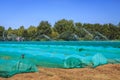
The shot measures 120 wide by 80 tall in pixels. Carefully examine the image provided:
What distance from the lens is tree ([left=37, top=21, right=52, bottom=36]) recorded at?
59.2m

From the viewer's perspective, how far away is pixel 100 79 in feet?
26.0

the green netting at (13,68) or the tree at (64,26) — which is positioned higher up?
the tree at (64,26)

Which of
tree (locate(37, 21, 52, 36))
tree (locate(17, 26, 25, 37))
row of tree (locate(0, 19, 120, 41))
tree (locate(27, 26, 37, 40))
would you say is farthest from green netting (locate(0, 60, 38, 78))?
tree (locate(17, 26, 25, 37))

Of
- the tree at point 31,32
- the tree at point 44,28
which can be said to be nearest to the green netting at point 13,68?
the tree at point 44,28

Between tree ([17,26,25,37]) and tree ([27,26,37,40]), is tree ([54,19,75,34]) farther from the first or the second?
tree ([17,26,25,37])

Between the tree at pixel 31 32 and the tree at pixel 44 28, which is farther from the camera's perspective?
the tree at pixel 31 32

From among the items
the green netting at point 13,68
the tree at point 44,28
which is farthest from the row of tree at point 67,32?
the green netting at point 13,68

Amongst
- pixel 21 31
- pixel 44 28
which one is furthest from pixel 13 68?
pixel 21 31

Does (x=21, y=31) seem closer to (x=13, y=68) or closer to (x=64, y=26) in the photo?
(x=64, y=26)

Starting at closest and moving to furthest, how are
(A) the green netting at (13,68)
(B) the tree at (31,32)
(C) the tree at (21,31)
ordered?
(A) the green netting at (13,68) < (B) the tree at (31,32) < (C) the tree at (21,31)

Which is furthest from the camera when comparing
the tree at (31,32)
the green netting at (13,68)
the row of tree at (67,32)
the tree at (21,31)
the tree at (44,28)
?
the tree at (21,31)

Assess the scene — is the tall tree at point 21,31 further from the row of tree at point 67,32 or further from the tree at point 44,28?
the tree at point 44,28

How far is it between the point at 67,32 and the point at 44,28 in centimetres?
719

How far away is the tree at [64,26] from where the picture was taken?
60094 mm
